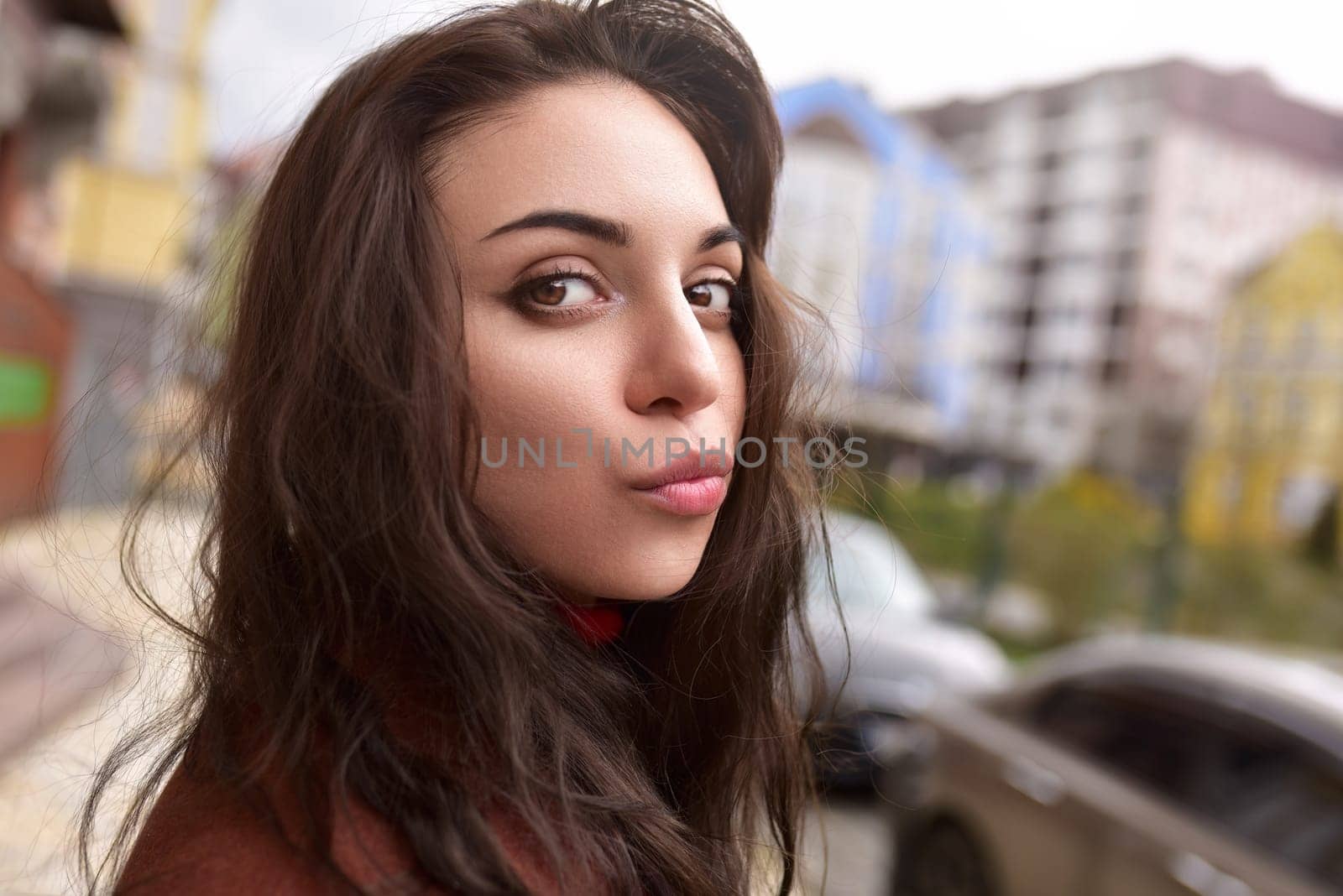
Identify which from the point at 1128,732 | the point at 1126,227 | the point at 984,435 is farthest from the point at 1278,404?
the point at 1128,732

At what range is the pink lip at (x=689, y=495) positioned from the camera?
1.06 metres

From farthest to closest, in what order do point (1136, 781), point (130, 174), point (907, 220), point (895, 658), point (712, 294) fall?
point (907, 220)
point (130, 174)
point (895, 658)
point (1136, 781)
point (712, 294)

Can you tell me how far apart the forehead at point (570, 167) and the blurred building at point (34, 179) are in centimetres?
621

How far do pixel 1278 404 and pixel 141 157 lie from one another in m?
17.7

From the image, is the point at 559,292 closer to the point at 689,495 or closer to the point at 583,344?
the point at 583,344

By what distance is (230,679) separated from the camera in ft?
3.55

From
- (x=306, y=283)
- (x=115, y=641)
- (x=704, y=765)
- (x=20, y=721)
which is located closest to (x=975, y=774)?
(x=704, y=765)

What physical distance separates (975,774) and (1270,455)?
14961 millimetres

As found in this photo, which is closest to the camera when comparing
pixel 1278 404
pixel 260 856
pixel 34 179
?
pixel 260 856

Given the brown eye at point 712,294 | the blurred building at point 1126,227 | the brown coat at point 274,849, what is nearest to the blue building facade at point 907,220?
the blurred building at point 1126,227

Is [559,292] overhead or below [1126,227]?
below

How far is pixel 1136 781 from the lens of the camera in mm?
3291

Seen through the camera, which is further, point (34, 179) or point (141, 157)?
point (141, 157)

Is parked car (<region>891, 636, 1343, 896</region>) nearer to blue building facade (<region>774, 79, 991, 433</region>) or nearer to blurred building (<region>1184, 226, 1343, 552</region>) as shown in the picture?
blue building facade (<region>774, 79, 991, 433</region>)
